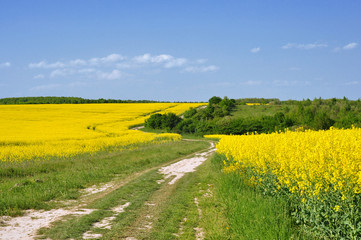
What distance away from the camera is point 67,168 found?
18.6m

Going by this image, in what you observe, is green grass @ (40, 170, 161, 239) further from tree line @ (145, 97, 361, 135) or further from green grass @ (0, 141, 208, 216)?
tree line @ (145, 97, 361, 135)

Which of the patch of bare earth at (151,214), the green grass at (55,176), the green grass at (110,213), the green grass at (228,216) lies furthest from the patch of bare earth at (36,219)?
the green grass at (228,216)

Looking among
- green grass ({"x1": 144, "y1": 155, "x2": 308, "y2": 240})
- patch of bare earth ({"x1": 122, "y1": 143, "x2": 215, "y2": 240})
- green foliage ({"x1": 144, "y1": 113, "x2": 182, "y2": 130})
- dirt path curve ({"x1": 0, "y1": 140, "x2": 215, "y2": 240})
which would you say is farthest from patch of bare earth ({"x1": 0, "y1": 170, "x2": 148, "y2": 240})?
green foliage ({"x1": 144, "y1": 113, "x2": 182, "y2": 130})

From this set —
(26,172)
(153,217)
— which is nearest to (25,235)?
(153,217)

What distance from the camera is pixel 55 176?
15406mm

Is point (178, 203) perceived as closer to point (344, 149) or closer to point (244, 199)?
point (244, 199)

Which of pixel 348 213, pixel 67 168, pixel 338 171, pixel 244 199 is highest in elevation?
pixel 338 171

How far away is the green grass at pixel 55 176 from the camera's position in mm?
10562

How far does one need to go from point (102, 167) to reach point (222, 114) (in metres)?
71.4

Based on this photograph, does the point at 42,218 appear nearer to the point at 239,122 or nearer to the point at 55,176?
the point at 55,176

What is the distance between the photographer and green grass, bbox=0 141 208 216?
1056cm

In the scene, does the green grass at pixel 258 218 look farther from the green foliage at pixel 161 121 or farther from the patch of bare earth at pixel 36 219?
the green foliage at pixel 161 121

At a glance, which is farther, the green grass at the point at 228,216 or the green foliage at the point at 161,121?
the green foliage at the point at 161,121

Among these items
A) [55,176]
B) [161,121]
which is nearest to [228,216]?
[55,176]
